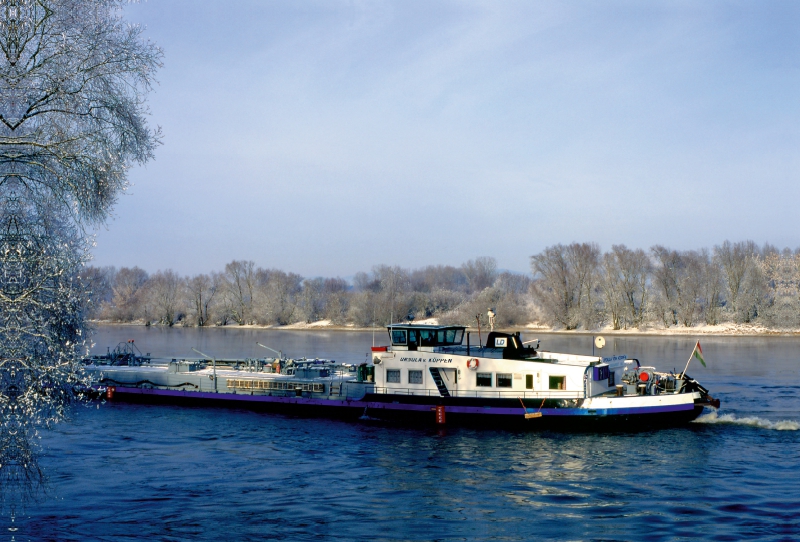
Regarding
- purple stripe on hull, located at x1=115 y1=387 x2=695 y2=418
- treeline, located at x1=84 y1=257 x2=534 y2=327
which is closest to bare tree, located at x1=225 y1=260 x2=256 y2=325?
treeline, located at x1=84 y1=257 x2=534 y2=327

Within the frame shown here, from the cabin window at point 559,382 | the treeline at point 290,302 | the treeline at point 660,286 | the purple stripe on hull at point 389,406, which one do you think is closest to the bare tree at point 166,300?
the treeline at point 290,302

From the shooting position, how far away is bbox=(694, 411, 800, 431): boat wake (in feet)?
116

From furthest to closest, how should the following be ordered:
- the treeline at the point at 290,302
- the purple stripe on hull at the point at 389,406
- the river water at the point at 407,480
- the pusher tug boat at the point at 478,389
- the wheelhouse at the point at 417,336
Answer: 1. the treeline at the point at 290,302
2. the wheelhouse at the point at 417,336
3. the pusher tug boat at the point at 478,389
4. the purple stripe on hull at the point at 389,406
5. the river water at the point at 407,480

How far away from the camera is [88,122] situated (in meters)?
11.7

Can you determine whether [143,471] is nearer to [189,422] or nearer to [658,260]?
[189,422]

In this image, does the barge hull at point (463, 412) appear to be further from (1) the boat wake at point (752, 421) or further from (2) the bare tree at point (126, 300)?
(2) the bare tree at point (126, 300)

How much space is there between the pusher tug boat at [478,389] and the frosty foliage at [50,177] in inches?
1034

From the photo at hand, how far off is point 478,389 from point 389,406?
545 cm

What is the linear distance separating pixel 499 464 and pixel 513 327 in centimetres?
9536

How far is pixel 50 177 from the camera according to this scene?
11164mm

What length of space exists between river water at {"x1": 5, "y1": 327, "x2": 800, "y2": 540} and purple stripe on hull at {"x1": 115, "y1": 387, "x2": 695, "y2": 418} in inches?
57.3

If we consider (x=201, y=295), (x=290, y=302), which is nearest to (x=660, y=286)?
(x=290, y=302)

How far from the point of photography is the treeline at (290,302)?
132 m

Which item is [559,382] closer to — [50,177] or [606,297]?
[50,177]
